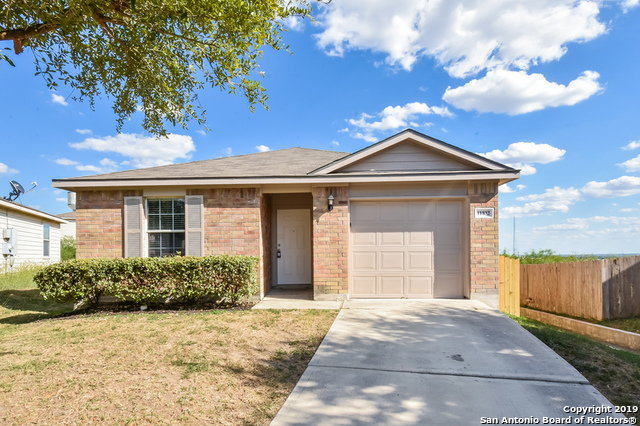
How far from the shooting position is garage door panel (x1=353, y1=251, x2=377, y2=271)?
25.0 ft

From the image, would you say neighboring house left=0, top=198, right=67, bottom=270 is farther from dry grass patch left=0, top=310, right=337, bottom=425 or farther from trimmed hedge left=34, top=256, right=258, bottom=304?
dry grass patch left=0, top=310, right=337, bottom=425

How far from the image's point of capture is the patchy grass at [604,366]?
3455 mm

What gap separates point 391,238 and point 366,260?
2.45ft

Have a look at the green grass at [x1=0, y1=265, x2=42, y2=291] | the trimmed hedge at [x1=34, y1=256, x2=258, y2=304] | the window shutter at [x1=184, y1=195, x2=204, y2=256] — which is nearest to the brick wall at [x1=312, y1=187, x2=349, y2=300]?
the trimmed hedge at [x1=34, y1=256, x2=258, y2=304]

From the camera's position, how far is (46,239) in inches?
683

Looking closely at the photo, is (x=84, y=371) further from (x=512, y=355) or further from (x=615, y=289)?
(x=615, y=289)

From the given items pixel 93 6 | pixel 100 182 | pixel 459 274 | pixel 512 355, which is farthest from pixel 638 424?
pixel 100 182

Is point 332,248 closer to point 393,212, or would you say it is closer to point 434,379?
point 393,212

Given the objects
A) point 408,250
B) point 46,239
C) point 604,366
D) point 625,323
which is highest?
point 408,250

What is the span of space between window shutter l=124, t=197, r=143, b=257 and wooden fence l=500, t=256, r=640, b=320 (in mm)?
8318

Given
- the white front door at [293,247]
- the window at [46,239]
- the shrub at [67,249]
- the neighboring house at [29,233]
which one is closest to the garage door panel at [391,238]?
the white front door at [293,247]

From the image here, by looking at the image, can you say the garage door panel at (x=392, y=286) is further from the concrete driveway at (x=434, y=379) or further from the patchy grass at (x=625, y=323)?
the patchy grass at (x=625, y=323)

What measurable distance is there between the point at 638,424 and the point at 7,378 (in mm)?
6264

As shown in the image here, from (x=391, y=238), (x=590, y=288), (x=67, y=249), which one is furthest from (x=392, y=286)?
(x=67, y=249)
